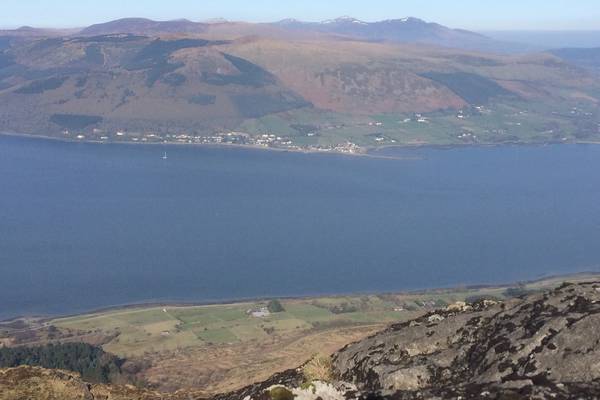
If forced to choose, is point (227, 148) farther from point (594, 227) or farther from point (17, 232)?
point (594, 227)

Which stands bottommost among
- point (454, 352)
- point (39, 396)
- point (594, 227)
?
point (594, 227)

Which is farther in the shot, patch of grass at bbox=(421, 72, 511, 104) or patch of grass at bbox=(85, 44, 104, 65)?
patch of grass at bbox=(85, 44, 104, 65)

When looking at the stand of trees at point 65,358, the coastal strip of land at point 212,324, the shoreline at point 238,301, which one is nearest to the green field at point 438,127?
the shoreline at point 238,301

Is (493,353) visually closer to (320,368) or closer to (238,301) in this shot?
(320,368)

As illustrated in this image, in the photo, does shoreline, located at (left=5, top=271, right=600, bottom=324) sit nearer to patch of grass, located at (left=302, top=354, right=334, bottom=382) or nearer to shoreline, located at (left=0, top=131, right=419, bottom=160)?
patch of grass, located at (left=302, top=354, right=334, bottom=382)

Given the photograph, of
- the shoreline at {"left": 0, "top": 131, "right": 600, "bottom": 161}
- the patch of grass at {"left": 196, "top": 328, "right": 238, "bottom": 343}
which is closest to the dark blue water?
the shoreline at {"left": 0, "top": 131, "right": 600, "bottom": 161}

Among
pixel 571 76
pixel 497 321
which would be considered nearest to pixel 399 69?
pixel 571 76

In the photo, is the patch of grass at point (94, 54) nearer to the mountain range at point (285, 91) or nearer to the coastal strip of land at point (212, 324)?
the mountain range at point (285, 91)
